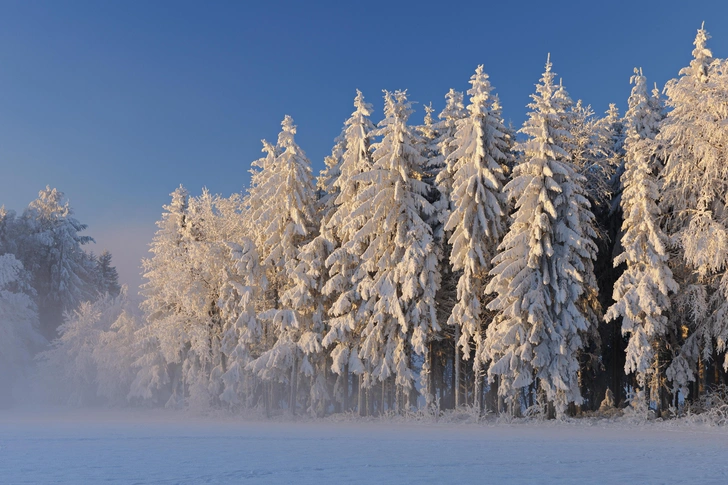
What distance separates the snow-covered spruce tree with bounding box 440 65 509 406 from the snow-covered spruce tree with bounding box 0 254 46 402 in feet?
120

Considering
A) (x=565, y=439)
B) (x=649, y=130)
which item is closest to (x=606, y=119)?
(x=649, y=130)

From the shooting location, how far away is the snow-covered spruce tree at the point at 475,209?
3180 centimetres

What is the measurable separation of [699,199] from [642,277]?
4.31m

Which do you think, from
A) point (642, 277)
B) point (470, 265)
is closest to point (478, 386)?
point (470, 265)

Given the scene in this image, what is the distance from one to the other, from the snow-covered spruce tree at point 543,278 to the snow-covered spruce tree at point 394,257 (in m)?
3.85

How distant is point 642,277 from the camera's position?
29438mm

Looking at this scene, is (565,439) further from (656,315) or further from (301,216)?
(301,216)

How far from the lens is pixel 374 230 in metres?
34.2

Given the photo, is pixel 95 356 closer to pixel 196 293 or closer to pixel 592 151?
pixel 196 293

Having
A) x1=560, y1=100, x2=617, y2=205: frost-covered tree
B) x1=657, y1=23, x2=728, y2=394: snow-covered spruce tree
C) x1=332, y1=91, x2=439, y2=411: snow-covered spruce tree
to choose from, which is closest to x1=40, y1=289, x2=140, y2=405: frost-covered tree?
x1=332, y1=91, x2=439, y2=411: snow-covered spruce tree

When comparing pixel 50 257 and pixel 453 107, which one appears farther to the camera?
pixel 50 257

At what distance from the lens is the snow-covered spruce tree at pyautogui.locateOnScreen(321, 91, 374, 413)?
3460 cm

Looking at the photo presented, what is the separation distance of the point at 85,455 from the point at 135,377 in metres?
32.3

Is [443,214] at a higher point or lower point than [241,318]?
higher
